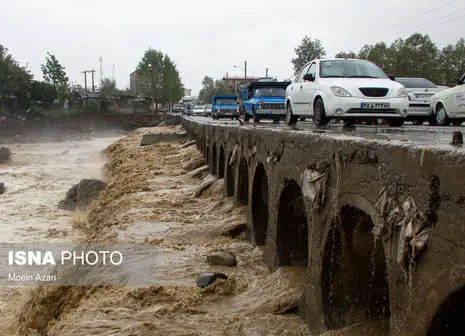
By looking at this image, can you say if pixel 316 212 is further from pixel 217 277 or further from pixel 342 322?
pixel 217 277

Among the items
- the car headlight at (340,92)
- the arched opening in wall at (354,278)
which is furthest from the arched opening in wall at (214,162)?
the arched opening in wall at (354,278)

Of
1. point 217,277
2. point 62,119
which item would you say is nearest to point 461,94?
point 217,277

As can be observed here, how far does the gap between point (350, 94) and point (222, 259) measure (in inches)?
195

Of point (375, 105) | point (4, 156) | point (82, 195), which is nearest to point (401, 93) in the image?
point (375, 105)

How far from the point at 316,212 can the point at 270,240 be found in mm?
2319

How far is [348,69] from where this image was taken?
12375mm

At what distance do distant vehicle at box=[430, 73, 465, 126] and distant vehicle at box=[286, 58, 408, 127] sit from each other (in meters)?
2.28

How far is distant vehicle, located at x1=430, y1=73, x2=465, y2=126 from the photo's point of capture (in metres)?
13.3

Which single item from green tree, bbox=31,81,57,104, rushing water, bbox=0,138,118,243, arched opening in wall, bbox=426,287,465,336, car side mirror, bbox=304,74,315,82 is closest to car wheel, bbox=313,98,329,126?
car side mirror, bbox=304,74,315,82

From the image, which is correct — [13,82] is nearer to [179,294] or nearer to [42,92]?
[42,92]

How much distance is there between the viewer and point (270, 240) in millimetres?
7594

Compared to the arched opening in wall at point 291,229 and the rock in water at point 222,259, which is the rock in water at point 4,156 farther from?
the arched opening in wall at point 291,229

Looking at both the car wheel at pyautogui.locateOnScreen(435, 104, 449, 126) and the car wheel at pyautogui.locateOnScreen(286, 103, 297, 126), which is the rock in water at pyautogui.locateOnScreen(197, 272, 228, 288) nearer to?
the car wheel at pyautogui.locateOnScreen(286, 103, 297, 126)

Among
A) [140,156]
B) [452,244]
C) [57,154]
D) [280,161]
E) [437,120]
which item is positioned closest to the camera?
[452,244]
